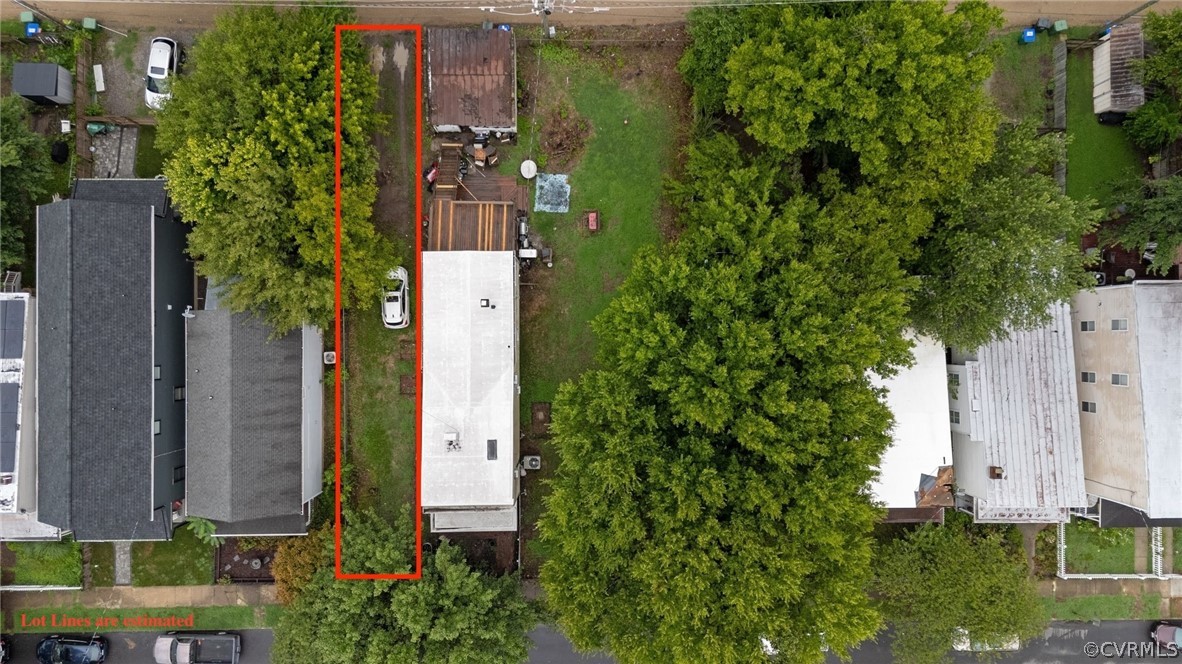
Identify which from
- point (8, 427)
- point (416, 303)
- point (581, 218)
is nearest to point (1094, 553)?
point (581, 218)

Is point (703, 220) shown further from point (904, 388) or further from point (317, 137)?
point (317, 137)

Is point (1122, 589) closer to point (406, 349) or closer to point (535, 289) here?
point (535, 289)

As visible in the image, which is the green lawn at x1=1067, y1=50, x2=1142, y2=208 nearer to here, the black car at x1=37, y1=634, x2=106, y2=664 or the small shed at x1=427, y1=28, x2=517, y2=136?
the small shed at x1=427, y1=28, x2=517, y2=136

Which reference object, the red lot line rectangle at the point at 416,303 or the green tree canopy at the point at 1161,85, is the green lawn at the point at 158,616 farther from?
the green tree canopy at the point at 1161,85

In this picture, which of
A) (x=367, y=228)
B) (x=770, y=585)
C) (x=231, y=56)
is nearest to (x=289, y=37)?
(x=231, y=56)

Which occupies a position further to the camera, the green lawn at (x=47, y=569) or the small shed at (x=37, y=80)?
the green lawn at (x=47, y=569)

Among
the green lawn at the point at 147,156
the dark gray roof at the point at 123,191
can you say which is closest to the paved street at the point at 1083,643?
the dark gray roof at the point at 123,191
